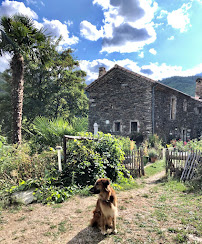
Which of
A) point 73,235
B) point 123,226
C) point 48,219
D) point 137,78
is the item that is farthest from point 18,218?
point 137,78

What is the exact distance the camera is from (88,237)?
9.23 ft

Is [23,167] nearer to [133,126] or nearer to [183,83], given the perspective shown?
[133,126]

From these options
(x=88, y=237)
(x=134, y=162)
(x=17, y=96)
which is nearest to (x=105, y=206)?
(x=88, y=237)

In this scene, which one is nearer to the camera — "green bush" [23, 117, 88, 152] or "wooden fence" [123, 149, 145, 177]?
"green bush" [23, 117, 88, 152]

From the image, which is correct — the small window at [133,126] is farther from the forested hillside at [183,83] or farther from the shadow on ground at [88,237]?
the forested hillside at [183,83]

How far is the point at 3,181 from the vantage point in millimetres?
4582

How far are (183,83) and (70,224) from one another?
47.9 m

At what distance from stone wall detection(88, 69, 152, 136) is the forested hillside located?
91.6 ft

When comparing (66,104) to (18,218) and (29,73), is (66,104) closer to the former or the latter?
(29,73)

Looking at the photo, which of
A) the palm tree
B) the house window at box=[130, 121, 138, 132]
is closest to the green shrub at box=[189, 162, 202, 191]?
the palm tree

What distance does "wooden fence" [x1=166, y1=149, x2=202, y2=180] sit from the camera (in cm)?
627

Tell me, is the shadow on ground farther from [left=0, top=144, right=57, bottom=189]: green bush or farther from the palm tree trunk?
the palm tree trunk

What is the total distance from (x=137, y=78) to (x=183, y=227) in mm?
12587

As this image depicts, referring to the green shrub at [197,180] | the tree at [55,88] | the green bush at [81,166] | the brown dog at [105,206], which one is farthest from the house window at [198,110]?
the brown dog at [105,206]
